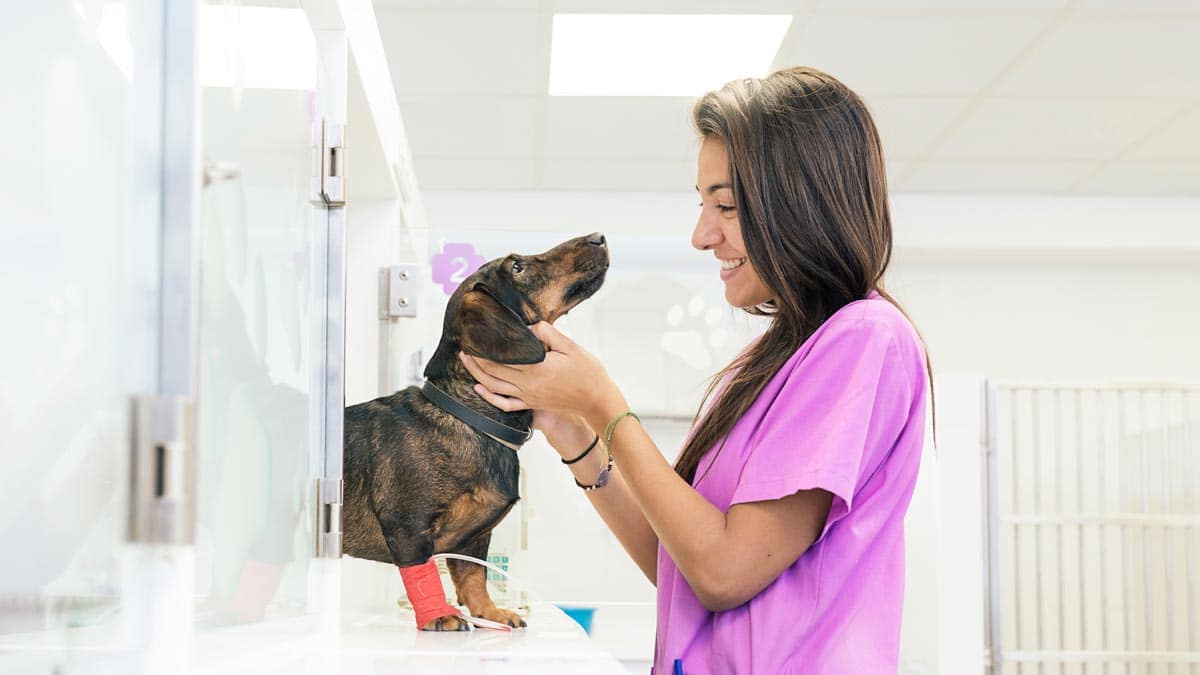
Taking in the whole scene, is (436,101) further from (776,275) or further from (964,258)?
(776,275)

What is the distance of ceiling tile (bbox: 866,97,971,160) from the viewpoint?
315 centimetres

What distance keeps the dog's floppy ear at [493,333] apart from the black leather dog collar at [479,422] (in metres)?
0.06

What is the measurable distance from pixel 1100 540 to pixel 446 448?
9.18 feet

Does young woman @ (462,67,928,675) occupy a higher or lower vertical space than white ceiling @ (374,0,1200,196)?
lower

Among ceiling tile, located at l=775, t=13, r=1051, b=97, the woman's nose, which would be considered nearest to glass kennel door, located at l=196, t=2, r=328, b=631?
the woman's nose

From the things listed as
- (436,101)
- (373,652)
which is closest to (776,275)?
(373,652)

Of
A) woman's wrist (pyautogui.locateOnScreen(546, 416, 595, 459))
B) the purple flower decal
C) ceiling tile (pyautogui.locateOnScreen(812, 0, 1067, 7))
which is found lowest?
woman's wrist (pyautogui.locateOnScreen(546, 416, 595, 459))

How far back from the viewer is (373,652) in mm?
1025

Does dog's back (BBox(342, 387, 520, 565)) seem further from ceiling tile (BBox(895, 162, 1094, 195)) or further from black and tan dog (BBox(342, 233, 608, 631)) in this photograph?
ceiling tile (BBox(895, 162, 1094, 195))

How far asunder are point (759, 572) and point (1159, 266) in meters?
3.95

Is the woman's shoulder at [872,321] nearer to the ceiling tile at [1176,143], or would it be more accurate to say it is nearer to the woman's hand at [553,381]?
the woman's hand at [553,381]

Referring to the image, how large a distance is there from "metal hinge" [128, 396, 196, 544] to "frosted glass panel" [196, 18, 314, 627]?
0.08 m

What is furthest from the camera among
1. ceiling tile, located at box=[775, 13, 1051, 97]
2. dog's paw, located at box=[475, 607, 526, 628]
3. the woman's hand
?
ceiling tile, located at box=[775, 13, 1051, 97]

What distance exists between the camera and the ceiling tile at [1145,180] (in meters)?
3.70
